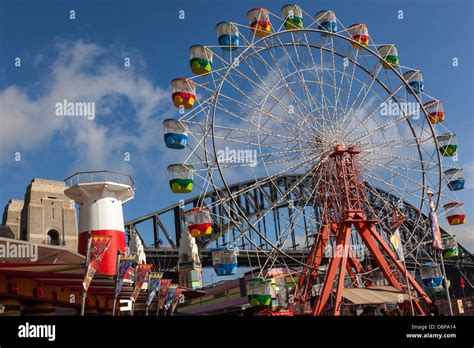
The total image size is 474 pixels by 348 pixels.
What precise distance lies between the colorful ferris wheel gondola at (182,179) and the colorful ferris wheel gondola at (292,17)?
40.6 feet

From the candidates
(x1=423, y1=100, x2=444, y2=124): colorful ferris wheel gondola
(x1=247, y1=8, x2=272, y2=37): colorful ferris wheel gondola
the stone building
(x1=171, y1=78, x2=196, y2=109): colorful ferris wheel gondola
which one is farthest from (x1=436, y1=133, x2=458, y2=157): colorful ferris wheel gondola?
the stone building

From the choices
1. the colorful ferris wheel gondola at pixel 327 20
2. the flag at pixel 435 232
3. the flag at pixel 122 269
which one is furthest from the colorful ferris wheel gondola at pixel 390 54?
the flag at pixel 122 269

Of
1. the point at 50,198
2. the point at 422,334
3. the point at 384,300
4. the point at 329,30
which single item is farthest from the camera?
the point at 50,198

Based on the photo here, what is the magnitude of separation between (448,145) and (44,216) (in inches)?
2008

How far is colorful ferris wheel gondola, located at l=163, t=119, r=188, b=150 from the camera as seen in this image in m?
33.8

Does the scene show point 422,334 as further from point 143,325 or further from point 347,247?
point 347,247

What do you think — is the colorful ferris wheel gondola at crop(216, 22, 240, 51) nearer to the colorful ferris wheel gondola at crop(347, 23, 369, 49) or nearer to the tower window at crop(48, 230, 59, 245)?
the colorful ferris wheel gondola at crop(347, 23, 369, 49)

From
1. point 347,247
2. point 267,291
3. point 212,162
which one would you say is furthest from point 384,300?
point 212,162

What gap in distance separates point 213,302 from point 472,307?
3738cm

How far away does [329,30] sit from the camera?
131ft

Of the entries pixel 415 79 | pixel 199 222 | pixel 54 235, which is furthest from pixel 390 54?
pixel 54 235

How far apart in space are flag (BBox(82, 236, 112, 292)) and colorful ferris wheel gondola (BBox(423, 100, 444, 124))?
27.0 m

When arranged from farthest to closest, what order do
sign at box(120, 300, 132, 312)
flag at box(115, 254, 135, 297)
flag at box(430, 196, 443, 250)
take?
sign at box(120, 300, 132, 312)
flag at box(430, 196, 443, 250)
flag at box(115, 254, 135, 297)

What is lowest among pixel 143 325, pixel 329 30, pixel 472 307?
pixel 472 307
